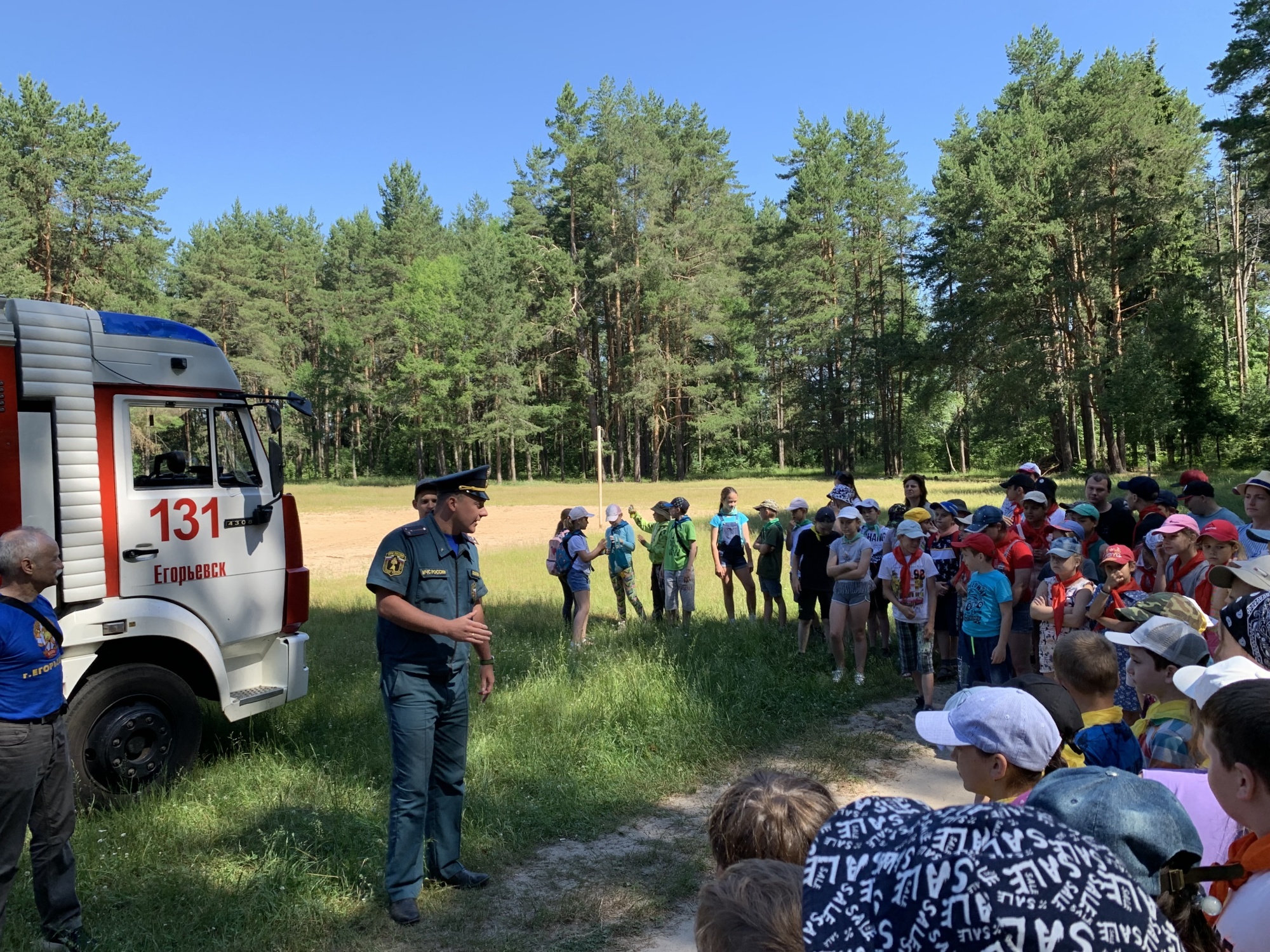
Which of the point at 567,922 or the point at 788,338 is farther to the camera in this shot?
the point at 788,338

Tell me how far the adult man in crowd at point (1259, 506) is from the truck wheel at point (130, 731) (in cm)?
748

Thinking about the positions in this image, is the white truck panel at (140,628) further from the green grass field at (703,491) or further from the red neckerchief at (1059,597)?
the green grass field at (703,491)

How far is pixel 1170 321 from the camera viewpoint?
3406 cm

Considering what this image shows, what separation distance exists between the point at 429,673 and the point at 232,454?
9.85 feet

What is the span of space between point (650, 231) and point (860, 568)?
4688cm

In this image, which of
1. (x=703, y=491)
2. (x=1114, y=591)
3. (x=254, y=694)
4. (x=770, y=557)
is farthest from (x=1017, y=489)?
(x=703, y=491)

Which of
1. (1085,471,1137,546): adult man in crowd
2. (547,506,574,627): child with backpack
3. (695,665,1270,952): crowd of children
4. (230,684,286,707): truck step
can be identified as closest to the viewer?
(695,665,1270,952): crowd of children

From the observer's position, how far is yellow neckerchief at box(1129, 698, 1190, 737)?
131 inches

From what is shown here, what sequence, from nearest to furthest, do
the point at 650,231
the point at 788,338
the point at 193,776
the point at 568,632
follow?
1. the point at 193,776
2. the point at 568,632
3. the point at 650,231
4. the point at 788,338

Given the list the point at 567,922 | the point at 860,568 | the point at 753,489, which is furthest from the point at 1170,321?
the point at 567,922

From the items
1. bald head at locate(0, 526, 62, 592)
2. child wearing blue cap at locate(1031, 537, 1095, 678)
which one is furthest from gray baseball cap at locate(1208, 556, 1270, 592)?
bald head at locate(0, 526, 62, 592)

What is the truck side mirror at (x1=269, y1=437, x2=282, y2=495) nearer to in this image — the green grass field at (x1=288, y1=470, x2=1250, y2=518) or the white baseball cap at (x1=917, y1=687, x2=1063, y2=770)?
the white baseball cap at (x1=917, y1=687, x2=1063, y2=770)

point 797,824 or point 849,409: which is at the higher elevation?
point 849,409

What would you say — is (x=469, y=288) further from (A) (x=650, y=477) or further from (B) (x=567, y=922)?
(B) (x=567, y=922)
